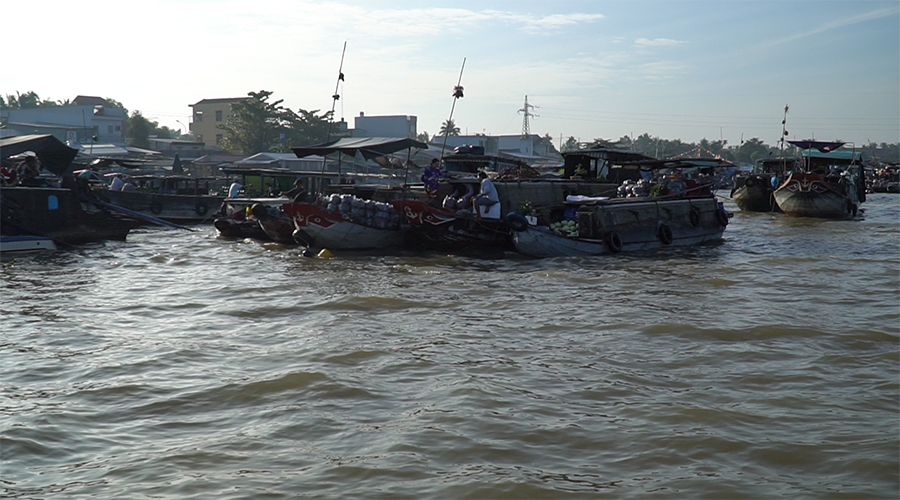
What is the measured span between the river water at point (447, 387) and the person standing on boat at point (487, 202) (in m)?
2.85

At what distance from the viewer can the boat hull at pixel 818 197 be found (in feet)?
82.5

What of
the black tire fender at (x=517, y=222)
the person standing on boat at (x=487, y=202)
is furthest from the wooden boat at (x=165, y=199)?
the black tire fender at (x=517, y=222)

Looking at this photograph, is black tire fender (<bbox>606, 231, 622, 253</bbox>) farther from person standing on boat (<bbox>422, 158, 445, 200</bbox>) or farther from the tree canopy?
the tree canopy

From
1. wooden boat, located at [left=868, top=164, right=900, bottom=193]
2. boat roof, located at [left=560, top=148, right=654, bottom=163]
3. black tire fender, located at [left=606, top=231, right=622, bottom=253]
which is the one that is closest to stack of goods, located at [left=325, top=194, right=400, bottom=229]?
black tire fender, located at [left=606, top=231, right=622, bottom=253]

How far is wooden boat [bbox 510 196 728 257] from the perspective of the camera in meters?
14.7

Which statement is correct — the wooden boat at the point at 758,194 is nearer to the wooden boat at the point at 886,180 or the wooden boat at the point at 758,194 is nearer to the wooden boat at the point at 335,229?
the wooden boat at the point at 335,229

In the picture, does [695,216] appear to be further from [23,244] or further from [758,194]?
[758,194]

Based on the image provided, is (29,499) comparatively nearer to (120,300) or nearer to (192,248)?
(120,300)

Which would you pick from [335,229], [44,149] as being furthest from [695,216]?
[44,149]

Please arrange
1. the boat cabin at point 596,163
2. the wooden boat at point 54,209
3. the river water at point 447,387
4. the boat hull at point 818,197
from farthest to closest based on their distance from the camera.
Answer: the boat hull at point 818,197 < the boat cabin at point 596,163 < the wooden boat at point 54,209 < the river water at point 447,387

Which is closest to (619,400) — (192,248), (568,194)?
(568,194)

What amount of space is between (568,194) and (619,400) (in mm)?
11794

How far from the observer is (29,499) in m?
4.31

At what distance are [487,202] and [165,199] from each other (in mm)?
11498
